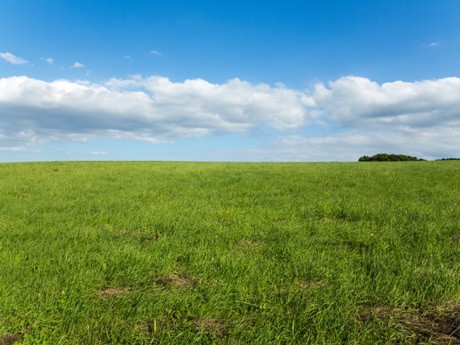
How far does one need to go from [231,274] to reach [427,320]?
2842 millimetres

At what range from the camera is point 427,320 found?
4.73 m

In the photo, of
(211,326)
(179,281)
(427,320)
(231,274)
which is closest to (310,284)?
(231,274)

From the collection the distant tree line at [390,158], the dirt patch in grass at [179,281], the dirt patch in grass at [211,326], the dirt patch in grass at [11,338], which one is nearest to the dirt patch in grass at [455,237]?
the dirt patch in grass at [179,281]

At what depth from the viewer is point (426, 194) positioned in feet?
48.1

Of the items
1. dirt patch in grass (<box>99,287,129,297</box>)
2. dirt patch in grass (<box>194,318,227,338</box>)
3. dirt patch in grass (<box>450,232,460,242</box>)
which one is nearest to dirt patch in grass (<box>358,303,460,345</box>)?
dirt patch in grass (<box>194,318,227,338</box>)

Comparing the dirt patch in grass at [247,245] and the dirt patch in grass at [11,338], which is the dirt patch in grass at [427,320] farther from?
the dirt patch in grass at [11,338]

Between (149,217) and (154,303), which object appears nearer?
(154,303)

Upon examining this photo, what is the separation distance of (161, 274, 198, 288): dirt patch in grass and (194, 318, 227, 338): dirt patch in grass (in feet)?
3.48

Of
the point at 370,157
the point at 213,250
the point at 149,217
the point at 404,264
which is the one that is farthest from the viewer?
the point at 370,157

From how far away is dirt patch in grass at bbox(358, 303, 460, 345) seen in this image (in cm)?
439

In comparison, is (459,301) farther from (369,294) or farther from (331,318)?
(331,318)

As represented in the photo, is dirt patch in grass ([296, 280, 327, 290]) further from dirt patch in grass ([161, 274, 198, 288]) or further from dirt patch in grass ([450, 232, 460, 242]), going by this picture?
dirt patch in grass ([450, 232, 460, 242])

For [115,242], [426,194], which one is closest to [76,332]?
[115,242]

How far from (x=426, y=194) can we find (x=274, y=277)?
11.3 metres
